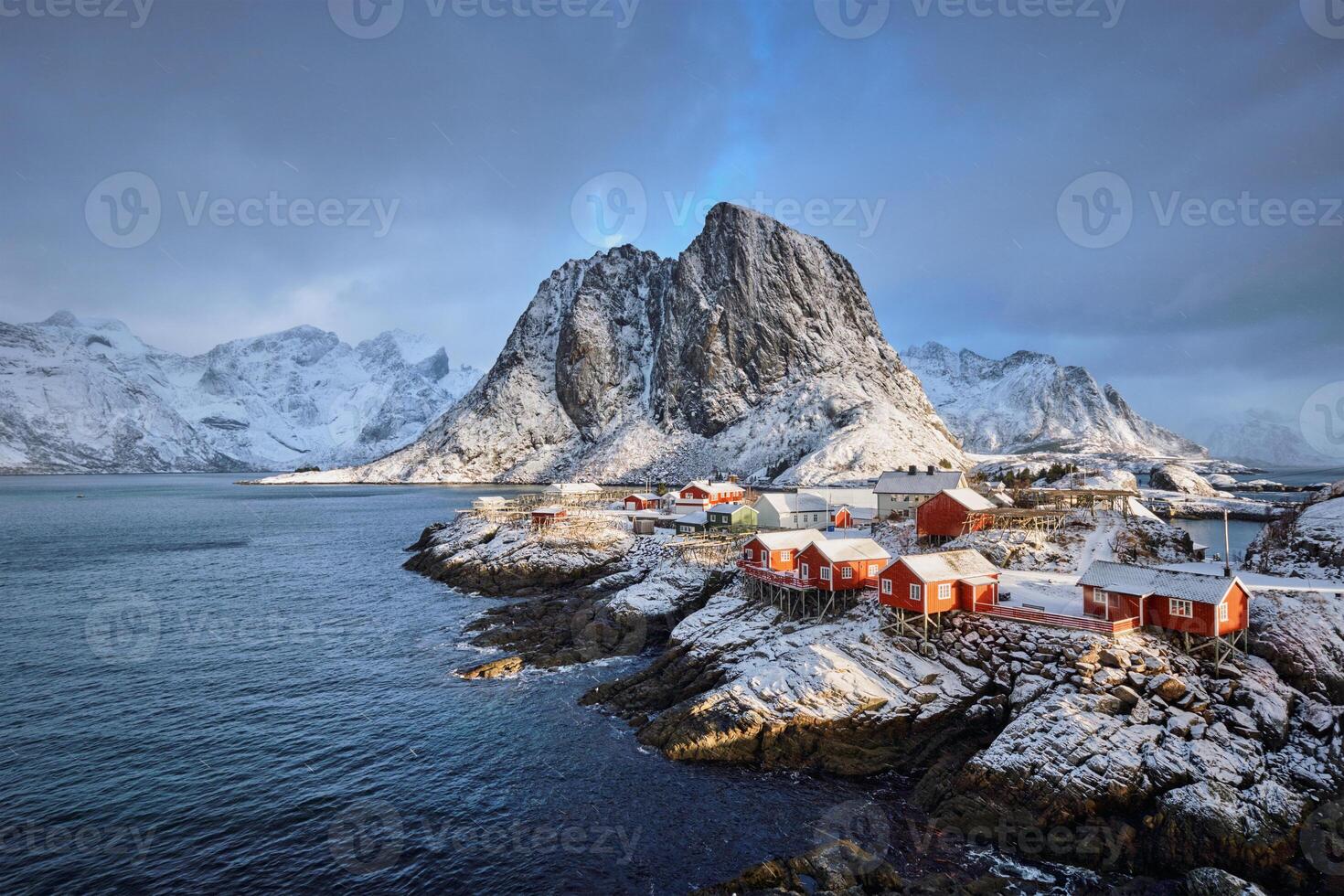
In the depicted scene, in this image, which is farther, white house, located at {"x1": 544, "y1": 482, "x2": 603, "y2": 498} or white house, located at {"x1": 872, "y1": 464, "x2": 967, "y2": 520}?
white house, located at {"x1": 544, "y1": 482, "x2": 603, "y2": 498}

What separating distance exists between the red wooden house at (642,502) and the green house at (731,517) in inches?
732

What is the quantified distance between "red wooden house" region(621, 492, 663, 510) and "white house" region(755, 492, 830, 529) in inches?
894

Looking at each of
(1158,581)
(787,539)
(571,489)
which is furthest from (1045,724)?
(571,489)

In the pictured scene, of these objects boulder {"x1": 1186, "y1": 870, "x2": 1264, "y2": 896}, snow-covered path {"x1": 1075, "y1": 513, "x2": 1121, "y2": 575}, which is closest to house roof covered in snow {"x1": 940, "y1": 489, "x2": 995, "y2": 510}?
snow-covered path {"x1": 1075, "y1": 513, "x2": 1121, "y2": 575}

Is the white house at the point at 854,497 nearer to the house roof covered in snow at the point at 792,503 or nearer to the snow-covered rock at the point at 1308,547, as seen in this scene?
the house roof covered in snow at the point at 792,503

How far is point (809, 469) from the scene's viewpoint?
127m

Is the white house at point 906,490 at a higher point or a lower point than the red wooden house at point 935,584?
higher

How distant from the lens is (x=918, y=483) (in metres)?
66.3

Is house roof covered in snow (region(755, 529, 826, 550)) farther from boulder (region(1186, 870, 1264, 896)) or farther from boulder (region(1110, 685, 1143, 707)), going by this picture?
boulder (region(1186, 870, 1264, 896))

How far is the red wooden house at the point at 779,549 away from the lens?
45.3m

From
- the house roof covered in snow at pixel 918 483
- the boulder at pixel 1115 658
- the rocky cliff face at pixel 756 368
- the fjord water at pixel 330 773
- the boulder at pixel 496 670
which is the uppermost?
the rocky cliff face at pixel 756 368

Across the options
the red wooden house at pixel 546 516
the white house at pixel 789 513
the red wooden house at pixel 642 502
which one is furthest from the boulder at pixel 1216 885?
the red wooden house at pixel 642 502

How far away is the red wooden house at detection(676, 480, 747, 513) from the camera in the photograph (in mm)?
82812

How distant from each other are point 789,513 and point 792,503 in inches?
66.9
